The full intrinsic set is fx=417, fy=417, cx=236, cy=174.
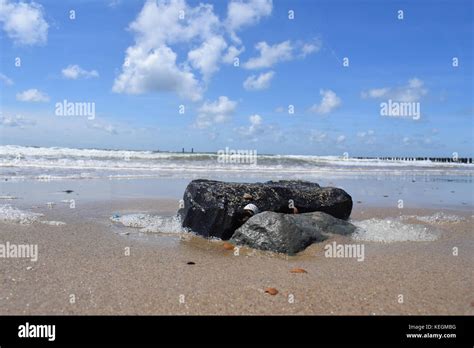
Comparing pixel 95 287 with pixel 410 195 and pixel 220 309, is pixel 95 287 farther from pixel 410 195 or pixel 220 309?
pixel 410 195

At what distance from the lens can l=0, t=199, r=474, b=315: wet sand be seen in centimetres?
326

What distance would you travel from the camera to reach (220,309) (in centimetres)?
323

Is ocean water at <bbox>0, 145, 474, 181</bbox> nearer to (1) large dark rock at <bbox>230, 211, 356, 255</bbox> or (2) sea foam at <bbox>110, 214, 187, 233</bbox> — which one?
(2) sea foam at <bbox>110, 214, 187, 233</bbox>

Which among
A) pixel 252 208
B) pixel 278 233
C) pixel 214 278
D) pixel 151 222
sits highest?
pixel 252 208

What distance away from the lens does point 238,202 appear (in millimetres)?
6105

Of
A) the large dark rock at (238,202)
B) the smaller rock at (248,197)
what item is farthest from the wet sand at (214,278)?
the smaller rock at (248,197)

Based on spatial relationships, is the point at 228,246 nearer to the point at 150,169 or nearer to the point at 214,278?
the point at 214,278

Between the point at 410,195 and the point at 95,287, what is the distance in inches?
449

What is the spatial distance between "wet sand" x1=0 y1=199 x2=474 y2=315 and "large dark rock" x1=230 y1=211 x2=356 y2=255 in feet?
0.42

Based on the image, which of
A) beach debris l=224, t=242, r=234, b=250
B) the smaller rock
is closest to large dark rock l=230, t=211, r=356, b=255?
beach debris l=224, t=242, r=234, b=250

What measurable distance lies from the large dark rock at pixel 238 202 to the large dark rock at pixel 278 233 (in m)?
0.45

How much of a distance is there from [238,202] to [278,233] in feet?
3.66

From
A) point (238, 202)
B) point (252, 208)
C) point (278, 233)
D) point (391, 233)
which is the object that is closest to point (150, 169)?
point (238, 202)
